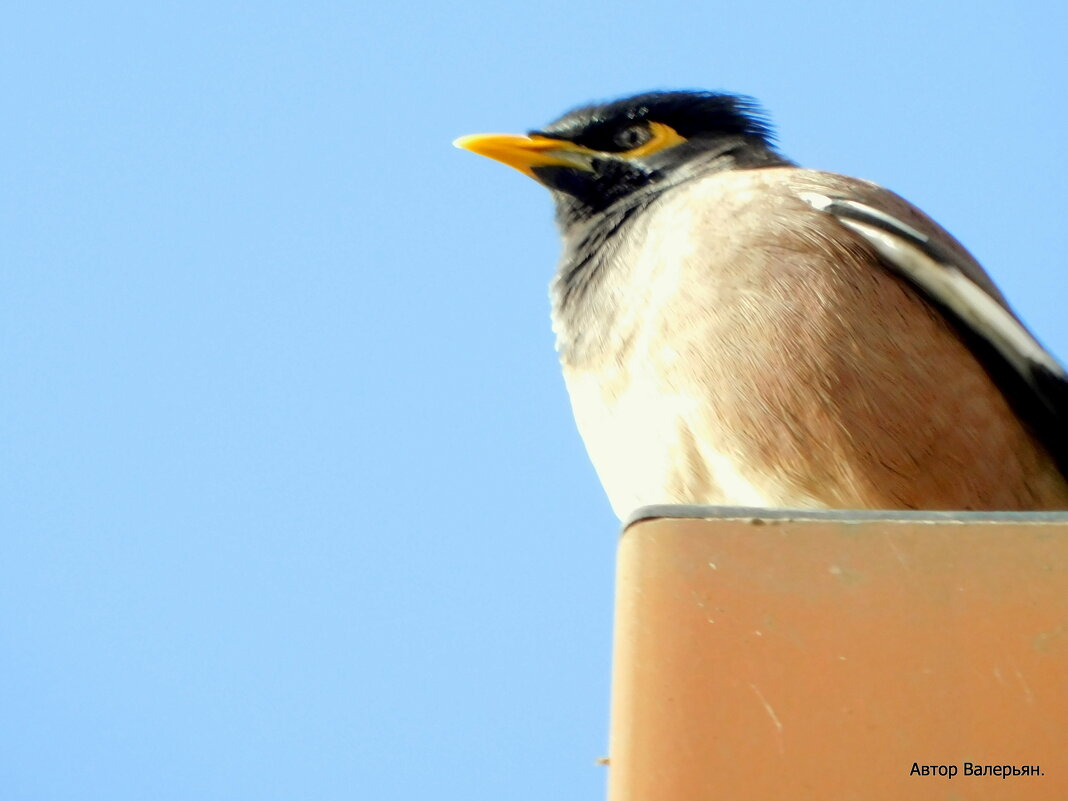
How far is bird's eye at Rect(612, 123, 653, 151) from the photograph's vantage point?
14.3 feet

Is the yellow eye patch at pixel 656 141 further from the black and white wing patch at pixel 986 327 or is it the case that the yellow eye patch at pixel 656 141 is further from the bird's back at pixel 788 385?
the black and white wing patch at pixel 986 327

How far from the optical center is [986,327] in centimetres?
338

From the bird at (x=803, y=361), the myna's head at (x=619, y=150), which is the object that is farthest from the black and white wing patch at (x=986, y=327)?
the myna's head at (x=619, y=150)

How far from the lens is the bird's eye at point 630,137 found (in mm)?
4359

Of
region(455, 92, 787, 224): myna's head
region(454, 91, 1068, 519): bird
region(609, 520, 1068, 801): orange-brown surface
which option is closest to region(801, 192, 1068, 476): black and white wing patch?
region(454, 91, 1068, 519): bird

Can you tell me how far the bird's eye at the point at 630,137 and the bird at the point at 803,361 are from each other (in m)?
0.47

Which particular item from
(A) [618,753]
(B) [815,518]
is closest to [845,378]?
(B) [815,518]

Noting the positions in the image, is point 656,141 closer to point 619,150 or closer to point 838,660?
point 619,150

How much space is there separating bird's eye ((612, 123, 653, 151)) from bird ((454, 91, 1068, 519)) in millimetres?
471

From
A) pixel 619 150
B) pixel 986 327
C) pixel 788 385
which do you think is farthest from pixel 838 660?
pixel 619 150

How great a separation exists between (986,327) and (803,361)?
22.8 inches

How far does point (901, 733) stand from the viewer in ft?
5.59

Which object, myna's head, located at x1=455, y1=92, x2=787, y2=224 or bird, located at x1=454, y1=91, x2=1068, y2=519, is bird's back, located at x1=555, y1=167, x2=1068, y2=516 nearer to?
bird, located at x1=454, y1=91, x2=1068, y2=519

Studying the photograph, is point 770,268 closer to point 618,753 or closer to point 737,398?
point 737,398
